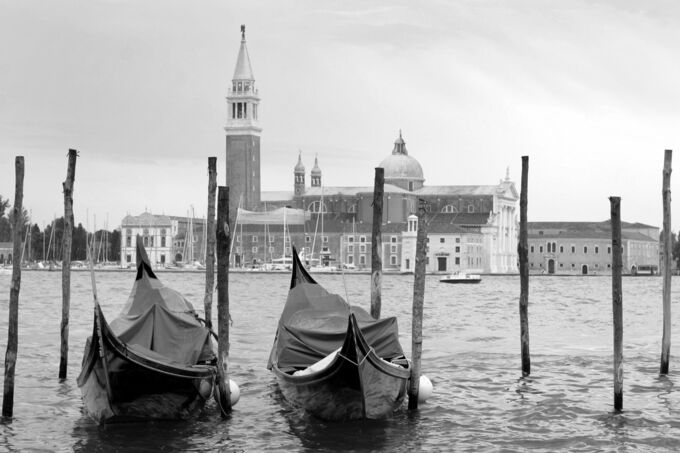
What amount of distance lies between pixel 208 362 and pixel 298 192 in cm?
8911

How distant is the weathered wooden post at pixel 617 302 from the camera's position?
11.9m

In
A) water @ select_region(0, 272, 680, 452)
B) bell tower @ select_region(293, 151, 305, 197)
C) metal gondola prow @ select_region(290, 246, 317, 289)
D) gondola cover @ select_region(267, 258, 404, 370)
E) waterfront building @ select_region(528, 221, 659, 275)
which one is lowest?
water @ select_region(0, 272, 680, 452)

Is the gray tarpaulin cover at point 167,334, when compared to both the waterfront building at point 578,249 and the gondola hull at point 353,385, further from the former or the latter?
the waterfront building at point 578,249

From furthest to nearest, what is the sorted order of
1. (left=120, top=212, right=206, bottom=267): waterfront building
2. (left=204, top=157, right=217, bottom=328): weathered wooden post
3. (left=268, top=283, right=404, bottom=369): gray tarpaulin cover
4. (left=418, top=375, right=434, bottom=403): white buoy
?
(left=120, top=212, right=206, bottom=267): waterfront building
(left=204, top=157, right=217, bottom=328): weathered wooden post
(left=418, top=375, right=434, bottom=403): white buoy
(left=268, top=283, right=404, bottom=369): gray tarpaulin cover

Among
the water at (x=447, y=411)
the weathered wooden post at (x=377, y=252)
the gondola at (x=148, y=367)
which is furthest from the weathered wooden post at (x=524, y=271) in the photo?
the gondola at (x=148, y=367)

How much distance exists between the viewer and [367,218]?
93062mm

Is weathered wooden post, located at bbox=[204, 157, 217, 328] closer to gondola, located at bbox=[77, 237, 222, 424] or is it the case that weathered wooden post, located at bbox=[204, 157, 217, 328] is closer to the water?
the water

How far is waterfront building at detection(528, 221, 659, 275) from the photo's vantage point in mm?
96250

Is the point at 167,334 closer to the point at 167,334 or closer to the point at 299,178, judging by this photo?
the point at 167,334

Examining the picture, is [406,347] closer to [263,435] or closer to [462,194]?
[263,435]

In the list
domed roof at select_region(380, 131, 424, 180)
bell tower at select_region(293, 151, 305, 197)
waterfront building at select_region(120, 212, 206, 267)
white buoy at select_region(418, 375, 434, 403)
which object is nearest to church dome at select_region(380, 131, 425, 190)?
domed roof at select_region(380, 131, 424, 180)

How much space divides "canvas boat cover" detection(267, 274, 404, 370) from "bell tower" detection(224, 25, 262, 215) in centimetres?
7529

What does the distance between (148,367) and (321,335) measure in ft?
7.89

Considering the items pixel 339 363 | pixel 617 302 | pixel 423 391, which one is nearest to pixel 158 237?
pixel 423 391
